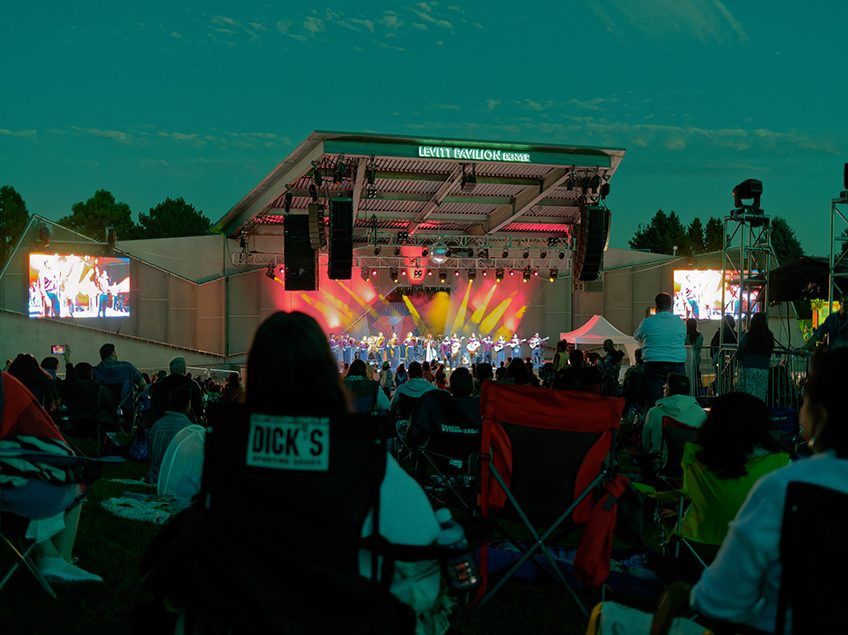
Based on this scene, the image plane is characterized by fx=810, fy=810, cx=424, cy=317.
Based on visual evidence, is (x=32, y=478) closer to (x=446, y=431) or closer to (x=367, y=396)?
(x=446, y=431)

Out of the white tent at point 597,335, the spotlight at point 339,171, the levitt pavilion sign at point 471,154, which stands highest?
the levitt pavilion sign at point 471,154

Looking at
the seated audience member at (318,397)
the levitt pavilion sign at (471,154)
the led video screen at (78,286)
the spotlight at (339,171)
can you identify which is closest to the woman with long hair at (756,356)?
the seated audience member at (318,397)

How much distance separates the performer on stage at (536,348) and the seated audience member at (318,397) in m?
22.3

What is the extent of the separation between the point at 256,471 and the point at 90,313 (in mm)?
21182

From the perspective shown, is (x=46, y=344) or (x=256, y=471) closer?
(x=256, y=471)

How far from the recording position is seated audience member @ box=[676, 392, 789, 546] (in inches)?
120

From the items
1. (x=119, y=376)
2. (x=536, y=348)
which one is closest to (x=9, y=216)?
(x=536, y=348)

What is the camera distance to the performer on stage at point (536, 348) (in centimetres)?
2401

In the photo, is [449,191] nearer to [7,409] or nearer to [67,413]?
[67,413]

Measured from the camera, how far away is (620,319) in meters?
26.0

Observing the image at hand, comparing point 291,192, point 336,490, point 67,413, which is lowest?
point 67,413

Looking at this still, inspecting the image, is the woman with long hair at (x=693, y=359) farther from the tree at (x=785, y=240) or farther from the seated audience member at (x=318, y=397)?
the tree at (x=785, y=240)

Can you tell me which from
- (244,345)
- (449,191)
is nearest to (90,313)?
(244,345)

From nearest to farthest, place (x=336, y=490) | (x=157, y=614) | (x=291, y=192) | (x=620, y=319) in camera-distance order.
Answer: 1. (x=336, y=490)
2. (x=157, y=614)
3. (x=291, y=192)
4. (x=620, y=319)
